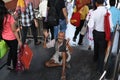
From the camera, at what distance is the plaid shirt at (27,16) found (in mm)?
6660

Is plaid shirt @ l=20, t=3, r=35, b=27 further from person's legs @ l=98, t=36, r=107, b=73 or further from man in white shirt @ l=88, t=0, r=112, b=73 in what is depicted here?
person's legs @ l=98, t=36, r=107, b=73

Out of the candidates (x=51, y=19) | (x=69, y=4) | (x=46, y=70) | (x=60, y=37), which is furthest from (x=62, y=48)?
(x=69, y=4)

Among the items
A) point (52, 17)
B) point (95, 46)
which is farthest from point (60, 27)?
point (95, 46)

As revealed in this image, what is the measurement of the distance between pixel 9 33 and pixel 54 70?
1.38 metres

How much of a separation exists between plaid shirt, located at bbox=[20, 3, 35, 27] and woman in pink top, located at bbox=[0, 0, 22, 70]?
1.05 meters

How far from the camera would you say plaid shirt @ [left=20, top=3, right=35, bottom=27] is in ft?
21.9

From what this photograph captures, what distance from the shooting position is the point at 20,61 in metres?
6.02

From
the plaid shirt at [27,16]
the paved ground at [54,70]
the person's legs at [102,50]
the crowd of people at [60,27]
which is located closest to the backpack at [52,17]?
the crowd of people at [60,27]

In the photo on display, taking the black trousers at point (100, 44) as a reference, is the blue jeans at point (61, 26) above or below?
above

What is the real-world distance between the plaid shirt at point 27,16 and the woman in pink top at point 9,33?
1.05 metres

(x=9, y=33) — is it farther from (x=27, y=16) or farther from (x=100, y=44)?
(x=100, y=44)

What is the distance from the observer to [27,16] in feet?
22.0

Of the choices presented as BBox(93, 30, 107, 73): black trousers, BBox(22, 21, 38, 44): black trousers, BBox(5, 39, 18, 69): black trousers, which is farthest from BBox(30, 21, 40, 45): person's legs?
BBox(93, 30, 107, 73): black trousers

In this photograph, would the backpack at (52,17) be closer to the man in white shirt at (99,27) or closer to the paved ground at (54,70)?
A: the paved ground at (54,70)
